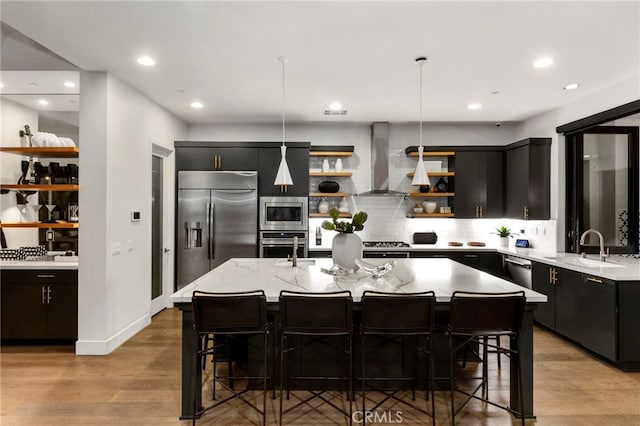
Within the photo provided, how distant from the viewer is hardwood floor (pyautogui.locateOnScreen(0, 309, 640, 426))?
2.57m

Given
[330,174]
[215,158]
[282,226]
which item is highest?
[215,158]

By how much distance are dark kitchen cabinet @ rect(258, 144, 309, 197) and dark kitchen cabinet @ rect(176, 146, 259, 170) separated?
149mm

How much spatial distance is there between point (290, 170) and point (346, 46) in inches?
104

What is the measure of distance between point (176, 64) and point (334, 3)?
1849 mm

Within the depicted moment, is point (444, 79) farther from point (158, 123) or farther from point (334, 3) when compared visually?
point (158, 123)

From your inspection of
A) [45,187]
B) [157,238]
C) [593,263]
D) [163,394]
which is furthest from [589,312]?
[45,187]

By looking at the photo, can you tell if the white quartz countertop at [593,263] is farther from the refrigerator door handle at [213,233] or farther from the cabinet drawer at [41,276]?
the cabinet drawer at [41,276]

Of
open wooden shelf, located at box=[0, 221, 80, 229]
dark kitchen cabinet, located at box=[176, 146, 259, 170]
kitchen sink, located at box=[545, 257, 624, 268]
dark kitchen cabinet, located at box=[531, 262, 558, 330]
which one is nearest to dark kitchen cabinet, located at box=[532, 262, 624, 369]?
dark kitchen cabinet, located at box=[531, 262, 558, 330]

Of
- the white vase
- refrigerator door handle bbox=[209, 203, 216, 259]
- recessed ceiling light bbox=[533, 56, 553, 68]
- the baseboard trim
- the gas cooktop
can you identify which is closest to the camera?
the white vase

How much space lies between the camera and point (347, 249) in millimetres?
3271

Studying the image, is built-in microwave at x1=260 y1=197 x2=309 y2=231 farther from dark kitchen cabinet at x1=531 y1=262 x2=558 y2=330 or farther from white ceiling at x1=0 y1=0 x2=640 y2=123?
dark kitchen cabinet at x1=531 y1=262 x2=558 y2=330

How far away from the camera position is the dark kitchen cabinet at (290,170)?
5.62 meters

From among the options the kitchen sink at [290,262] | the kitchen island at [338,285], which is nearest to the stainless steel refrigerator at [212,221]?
the kitchen sink at [290,262]

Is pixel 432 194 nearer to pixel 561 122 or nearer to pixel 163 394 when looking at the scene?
pixel 561 122
